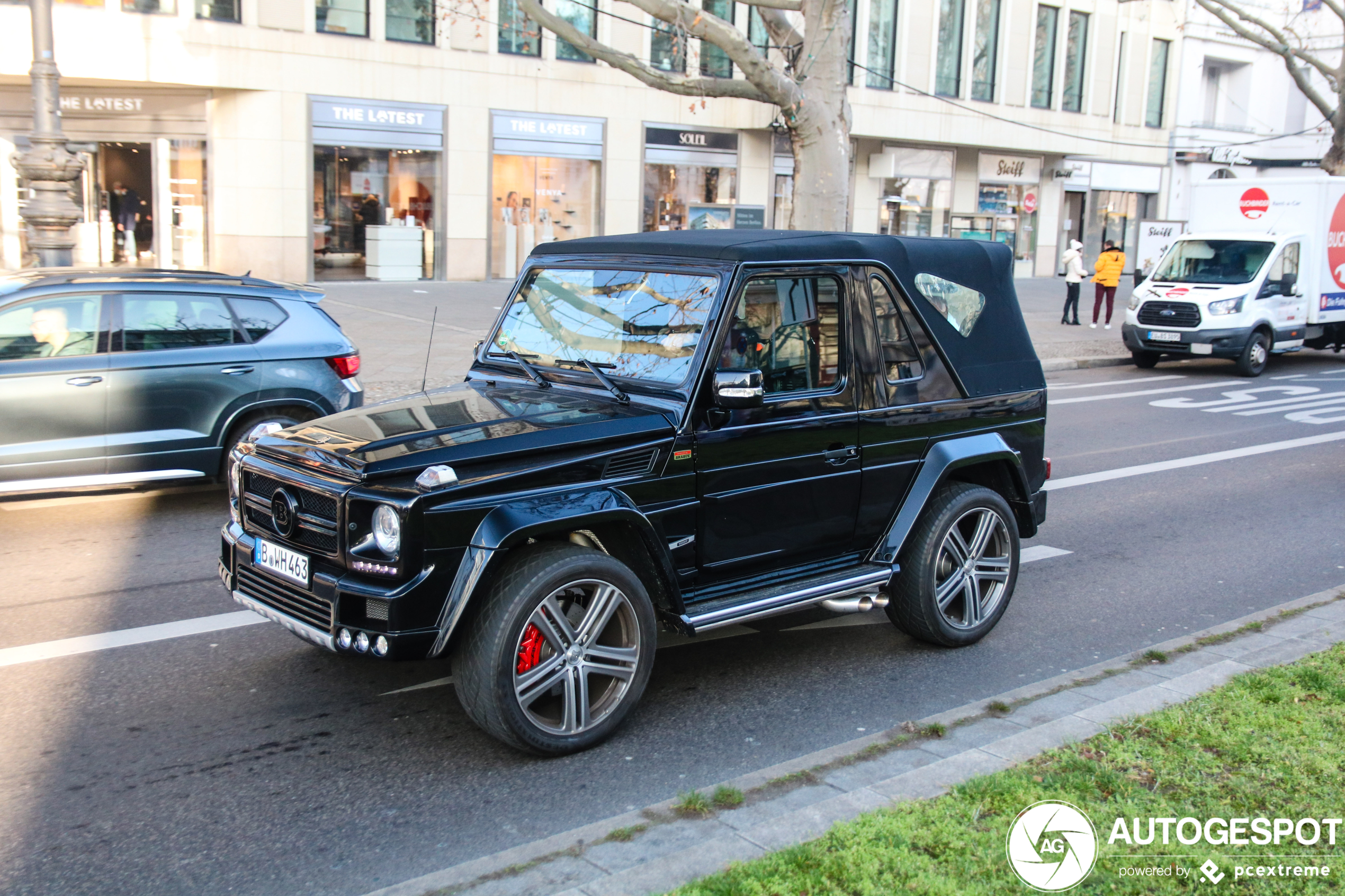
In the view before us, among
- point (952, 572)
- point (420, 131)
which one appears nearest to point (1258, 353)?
point (952, 572)

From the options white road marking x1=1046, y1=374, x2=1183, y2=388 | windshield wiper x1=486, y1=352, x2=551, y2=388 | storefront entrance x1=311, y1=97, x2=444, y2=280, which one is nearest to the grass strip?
windshield wiper x1=486, y1=352, x2=551, y2=388

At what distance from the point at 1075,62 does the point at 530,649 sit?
133 ft

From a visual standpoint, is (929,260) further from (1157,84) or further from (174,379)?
(1157,84)

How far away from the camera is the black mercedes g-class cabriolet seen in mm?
4281

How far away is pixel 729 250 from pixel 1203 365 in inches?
677

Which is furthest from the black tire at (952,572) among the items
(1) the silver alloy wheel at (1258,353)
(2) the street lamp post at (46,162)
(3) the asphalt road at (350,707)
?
(1) the silver alloy wheel at (1258,353)

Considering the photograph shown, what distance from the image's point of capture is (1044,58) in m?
38.5

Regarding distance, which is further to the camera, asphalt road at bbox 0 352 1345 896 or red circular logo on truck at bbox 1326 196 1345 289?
red circular logo on truck at bbox 1326 196 1345 289

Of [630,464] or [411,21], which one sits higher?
[411,21]

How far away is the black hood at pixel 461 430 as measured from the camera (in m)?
4.36

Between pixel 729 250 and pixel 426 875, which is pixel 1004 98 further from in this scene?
pixel 426 875

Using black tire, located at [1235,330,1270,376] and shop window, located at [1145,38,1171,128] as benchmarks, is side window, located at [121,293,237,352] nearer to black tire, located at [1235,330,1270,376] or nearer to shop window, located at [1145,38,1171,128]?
black tire, located at [1235,330,1270,376]

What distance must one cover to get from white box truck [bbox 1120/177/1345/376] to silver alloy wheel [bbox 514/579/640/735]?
15909mm

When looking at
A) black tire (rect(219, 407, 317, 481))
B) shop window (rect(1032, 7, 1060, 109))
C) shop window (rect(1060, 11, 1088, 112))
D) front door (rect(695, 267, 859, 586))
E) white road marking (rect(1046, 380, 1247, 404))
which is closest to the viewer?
front door (rect(695, 267, 859, 586))
